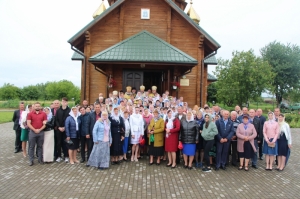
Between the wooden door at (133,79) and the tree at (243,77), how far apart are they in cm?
1692

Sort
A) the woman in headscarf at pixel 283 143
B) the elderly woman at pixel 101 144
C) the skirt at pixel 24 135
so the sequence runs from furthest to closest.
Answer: the skirt at pixel 24 135 < the woman in headscarf at pixel 283 143 < the elderly woman at pixel 101 144

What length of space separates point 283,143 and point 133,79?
27.3ft

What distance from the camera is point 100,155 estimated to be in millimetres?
7559

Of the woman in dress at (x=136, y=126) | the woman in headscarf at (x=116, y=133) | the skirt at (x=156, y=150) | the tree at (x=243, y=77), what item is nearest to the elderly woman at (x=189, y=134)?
the skirt at (x=156, y=150)

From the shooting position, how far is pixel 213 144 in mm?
7785

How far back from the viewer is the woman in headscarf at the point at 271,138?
7840 mm

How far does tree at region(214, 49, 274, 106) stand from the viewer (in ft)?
90.0

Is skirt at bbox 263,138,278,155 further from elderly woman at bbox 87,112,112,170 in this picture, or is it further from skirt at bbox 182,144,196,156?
elderly woman at bbox 87,112,112,170

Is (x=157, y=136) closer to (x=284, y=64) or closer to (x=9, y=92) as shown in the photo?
(x=284, y=64)

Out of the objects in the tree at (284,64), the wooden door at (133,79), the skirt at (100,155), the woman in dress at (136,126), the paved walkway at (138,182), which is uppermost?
the tree at (284,64)

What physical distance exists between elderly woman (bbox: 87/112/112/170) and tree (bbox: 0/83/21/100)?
77.4m

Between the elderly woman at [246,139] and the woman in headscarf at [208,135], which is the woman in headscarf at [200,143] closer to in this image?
the woman in headscarf at [208,135]

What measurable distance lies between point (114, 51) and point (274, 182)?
8851 millimetres

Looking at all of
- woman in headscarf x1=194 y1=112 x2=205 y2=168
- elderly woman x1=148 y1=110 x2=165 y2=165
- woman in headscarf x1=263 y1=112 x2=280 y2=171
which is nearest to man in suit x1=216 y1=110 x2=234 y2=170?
woman in headscarf x1=194 y1=112 x2=205 y2=168
